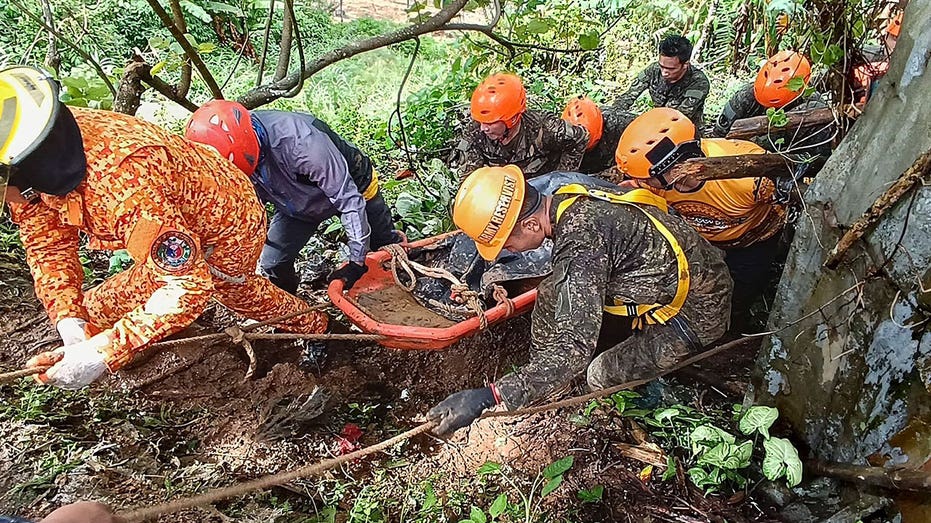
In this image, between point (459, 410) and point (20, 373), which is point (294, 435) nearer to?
point (459, 410)

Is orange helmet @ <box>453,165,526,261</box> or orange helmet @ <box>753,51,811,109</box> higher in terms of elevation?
orange helmet @ <box>453,165,526,261</box>

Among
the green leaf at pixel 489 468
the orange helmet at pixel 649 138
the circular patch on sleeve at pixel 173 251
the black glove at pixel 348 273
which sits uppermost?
the circular patch on sleeve at pixel 173 251

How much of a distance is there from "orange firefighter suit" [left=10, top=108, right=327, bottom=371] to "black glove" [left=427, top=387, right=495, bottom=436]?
1.08 m

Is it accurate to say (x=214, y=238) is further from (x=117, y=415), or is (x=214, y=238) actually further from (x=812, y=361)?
(x=812, y=361)

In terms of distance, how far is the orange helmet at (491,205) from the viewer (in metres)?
2.72

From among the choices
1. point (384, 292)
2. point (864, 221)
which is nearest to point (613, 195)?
point (864, 221)

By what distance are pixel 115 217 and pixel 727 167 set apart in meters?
2.70

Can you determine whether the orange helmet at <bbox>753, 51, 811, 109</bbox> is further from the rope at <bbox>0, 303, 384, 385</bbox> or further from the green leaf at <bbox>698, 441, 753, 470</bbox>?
the rope at <bbox>0, 303, 384, 385</bbox>

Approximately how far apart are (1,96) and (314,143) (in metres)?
1.56

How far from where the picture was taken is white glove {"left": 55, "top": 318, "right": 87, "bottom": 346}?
107 inches

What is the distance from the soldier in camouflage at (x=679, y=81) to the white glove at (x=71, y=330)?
5.15m

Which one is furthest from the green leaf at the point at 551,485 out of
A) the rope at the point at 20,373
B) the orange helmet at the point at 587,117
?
the orange helmet at the point at 587,117

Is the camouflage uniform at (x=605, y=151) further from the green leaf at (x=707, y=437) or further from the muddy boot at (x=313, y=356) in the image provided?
the green leaf at (x=707, y=437)

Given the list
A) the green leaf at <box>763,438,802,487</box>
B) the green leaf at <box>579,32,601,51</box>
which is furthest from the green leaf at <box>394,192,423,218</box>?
the green leaf at <box>763,438,802,487</box>
